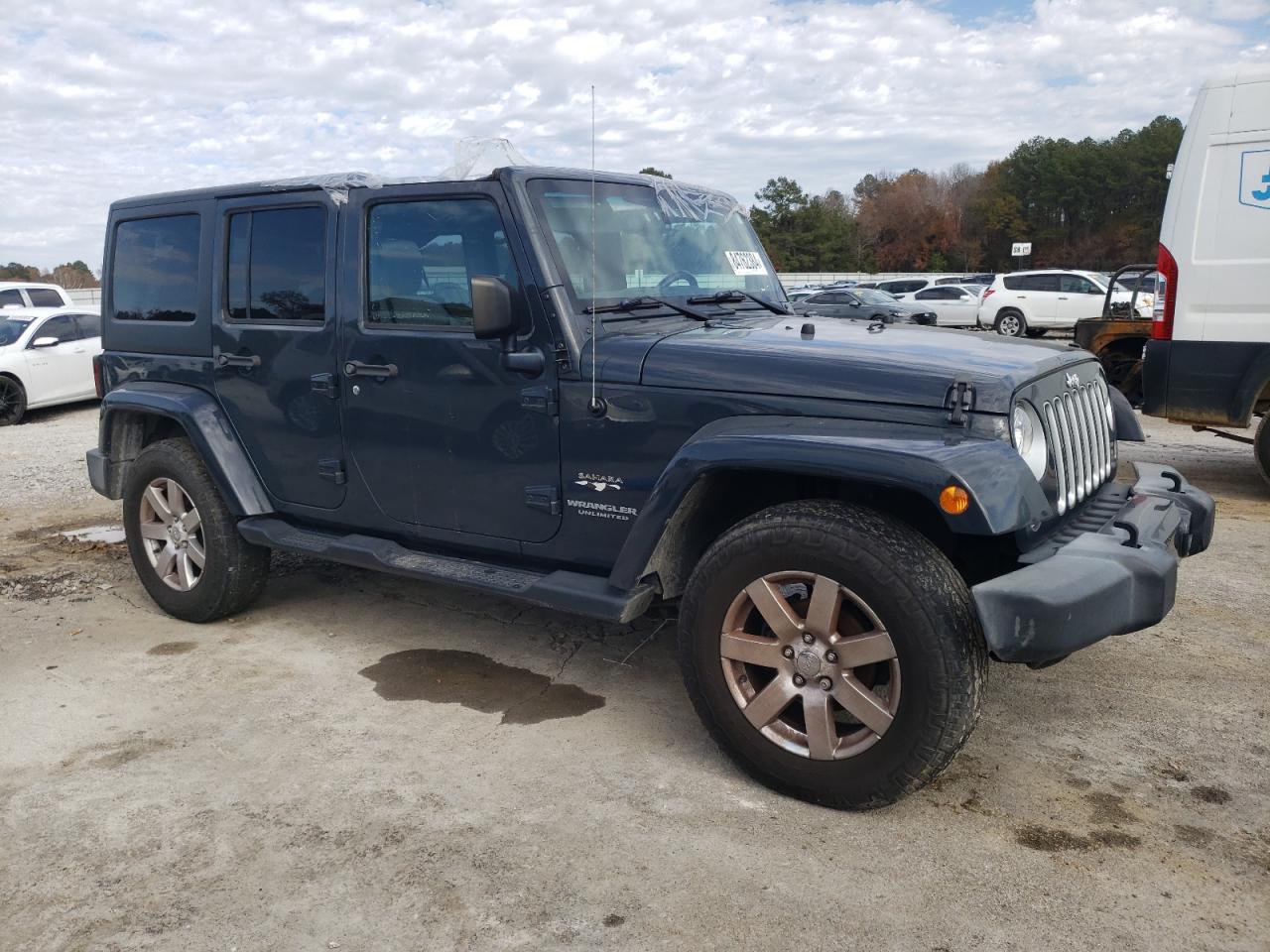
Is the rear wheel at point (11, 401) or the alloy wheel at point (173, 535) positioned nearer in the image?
the alloy wheel at point (173, 535)

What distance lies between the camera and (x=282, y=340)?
453 centimetres

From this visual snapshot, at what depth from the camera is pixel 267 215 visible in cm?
462

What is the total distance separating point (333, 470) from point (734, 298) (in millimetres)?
1850

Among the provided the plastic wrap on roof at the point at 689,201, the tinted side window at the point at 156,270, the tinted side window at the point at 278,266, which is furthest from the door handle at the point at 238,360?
the plastic wrap on roof at the point at 689,201

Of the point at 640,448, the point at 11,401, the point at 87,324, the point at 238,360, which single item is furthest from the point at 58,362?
the point at 640,448

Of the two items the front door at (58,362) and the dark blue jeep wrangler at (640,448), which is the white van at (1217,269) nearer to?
the dark blue jeep wrangler at (640,448)

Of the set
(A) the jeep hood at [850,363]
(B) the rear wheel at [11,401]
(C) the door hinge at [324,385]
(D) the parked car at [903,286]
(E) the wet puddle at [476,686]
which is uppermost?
(D) the parked car at [903,286]

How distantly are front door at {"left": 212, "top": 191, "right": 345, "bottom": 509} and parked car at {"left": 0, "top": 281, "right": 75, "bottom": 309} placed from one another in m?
13.1

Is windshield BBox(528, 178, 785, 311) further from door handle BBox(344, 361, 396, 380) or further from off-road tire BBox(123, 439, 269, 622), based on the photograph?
off-road tire BBox(123, 439, 269, 622)

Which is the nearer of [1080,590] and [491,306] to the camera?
[1080,590]

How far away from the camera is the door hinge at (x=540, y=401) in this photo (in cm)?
373

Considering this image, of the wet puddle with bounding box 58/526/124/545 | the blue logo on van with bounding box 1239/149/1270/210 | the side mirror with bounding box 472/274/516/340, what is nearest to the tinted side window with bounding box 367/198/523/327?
the side mirror with bounding box 472/274/516/340

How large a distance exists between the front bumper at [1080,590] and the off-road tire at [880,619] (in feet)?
0.43

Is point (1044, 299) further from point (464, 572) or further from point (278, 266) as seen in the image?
point (464, 572)
